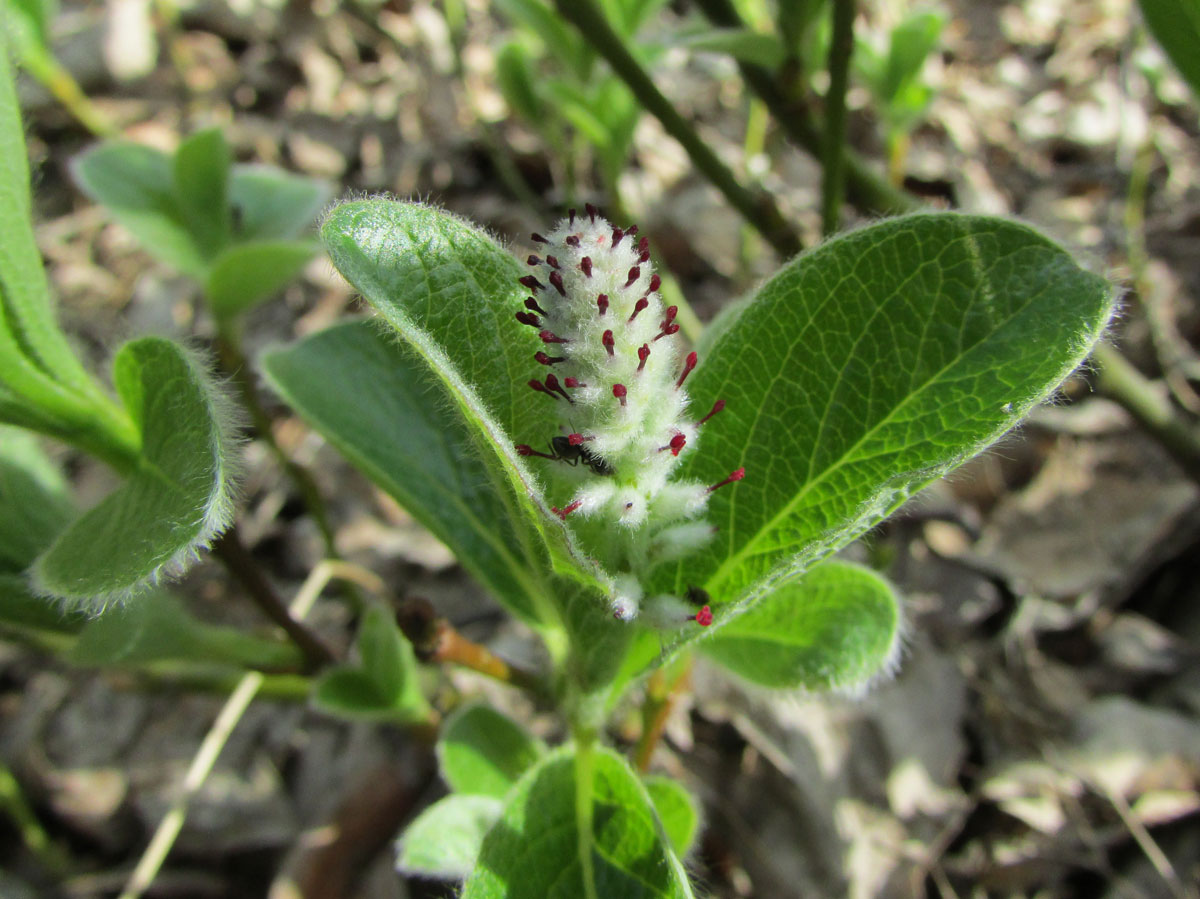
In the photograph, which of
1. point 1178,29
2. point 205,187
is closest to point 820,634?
point 1178,29

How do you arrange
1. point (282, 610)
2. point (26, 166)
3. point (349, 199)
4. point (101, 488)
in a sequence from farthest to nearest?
1. point (101, 488)
2. point (282, 610)
3. point (26, 166)
4. point (349, 199)

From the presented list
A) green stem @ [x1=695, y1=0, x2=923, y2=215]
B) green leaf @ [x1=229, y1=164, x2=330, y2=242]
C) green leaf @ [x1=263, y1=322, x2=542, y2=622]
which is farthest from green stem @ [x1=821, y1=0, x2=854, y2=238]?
green leaf @ [x1=229, y1=164, x2=330, y2=242]

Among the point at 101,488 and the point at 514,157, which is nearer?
→ the point at 101,488

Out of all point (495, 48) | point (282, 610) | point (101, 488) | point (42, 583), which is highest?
point (495, 48)

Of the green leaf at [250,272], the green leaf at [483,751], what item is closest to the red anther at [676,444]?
the green leaf at [483,751]

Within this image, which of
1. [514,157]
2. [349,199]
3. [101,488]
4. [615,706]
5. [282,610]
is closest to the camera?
[349,199]

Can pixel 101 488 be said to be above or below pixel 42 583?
below

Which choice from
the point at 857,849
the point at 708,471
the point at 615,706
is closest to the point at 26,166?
the point at 708,471

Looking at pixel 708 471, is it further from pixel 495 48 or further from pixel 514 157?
pixel 514 157
